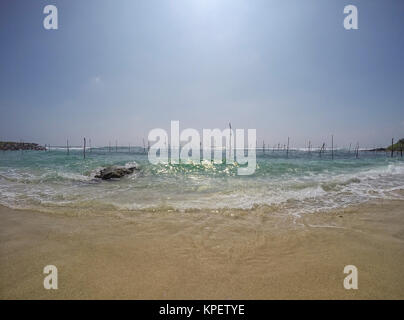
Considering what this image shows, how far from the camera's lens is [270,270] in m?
2.58

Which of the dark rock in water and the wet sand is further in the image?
the dark rock in water

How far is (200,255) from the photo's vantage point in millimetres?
2969

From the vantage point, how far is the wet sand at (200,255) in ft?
7.22

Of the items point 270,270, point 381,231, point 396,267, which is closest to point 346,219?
point 381,231

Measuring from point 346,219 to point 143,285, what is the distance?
4989 millimetres

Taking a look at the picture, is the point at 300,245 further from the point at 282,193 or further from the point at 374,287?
the point at 282,193

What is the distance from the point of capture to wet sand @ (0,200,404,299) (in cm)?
220

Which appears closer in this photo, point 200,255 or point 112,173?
point 200,255

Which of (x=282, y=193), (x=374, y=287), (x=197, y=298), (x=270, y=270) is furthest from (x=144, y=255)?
(x=282, y=193)

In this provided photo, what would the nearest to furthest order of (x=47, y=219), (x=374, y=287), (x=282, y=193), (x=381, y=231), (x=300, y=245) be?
1. (x=374, y=287)
2. (x=300, y=245)
3. (x=381, y=231)
4. (x=47, y=219)
5. (x=282, y=193)

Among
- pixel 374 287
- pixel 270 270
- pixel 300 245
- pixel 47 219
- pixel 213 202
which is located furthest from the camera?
pixel 213 202

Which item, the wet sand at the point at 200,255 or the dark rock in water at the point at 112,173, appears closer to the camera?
the wet sand at the point at 200,255
